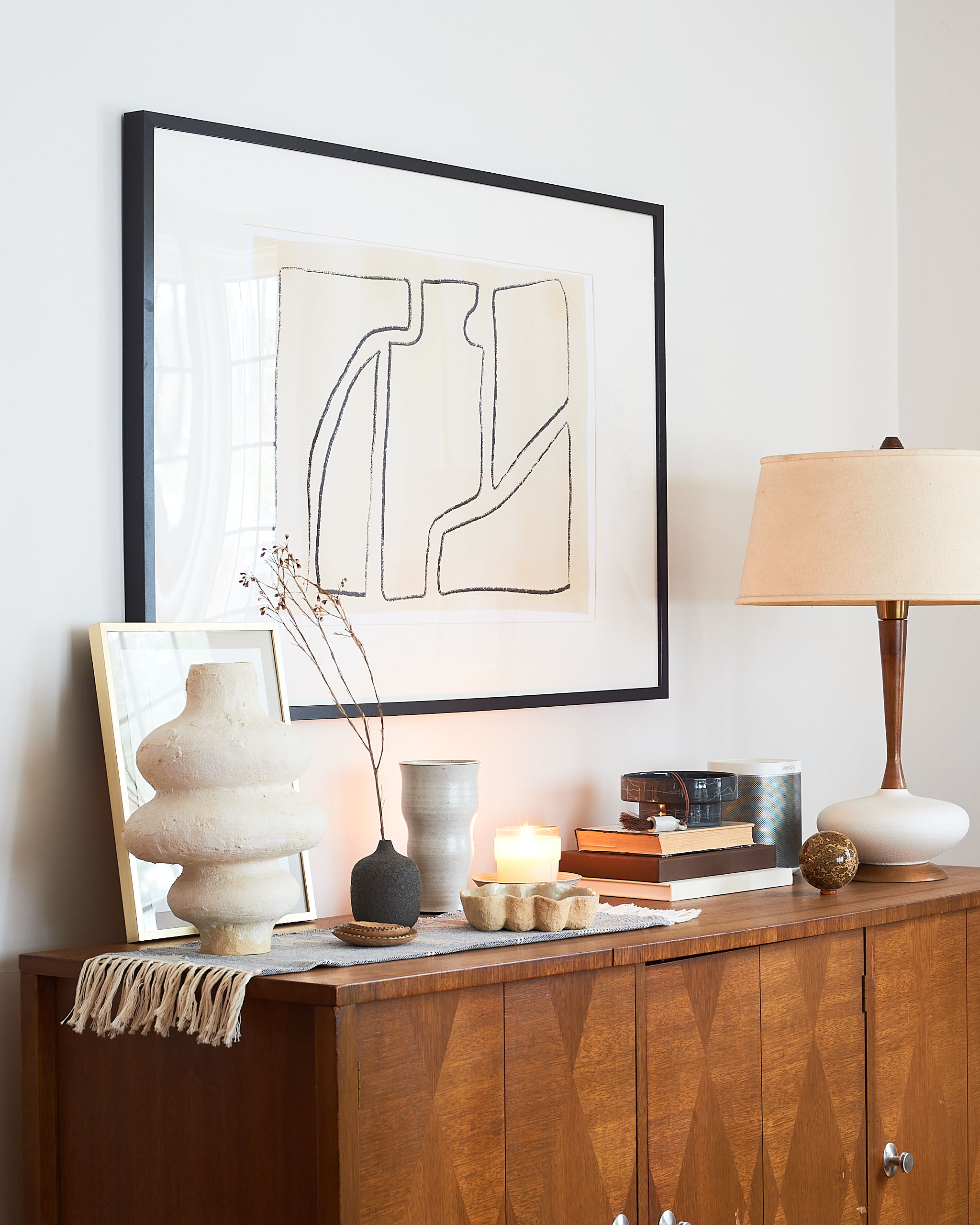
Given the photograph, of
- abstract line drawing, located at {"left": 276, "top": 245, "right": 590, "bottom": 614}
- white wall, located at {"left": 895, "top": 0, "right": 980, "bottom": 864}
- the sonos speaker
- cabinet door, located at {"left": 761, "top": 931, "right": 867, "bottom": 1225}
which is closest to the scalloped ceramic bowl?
cabinet door, located at {"left": 761, "top": 931, "right": 867, "bottom": 1225}

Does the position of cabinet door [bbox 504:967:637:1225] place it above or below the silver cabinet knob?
above

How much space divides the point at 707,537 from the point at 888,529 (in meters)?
0.45

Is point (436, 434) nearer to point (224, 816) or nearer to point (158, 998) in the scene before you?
point (224, 816)

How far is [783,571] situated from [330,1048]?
1.08 metres

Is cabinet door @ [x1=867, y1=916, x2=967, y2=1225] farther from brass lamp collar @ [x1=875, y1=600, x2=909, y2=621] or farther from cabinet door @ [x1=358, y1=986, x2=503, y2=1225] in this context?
cabinet door @ [x1=358, y1=986, x2=503, y2=1225]

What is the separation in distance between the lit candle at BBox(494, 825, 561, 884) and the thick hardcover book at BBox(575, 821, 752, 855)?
6.0 inches

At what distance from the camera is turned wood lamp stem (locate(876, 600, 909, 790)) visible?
2.22 m

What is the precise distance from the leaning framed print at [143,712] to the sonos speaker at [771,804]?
2.44ft

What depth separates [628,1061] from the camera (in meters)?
1.61

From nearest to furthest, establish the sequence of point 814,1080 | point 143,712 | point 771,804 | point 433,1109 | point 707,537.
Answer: point 433,1109 < point 143,712 < point 814,1080 < point 771,804 < point 707,537

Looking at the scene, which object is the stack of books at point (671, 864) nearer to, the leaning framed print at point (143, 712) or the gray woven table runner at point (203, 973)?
the gray woven table runner at point (203, 973)

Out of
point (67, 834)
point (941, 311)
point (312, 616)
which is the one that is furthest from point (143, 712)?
point (941, 311)

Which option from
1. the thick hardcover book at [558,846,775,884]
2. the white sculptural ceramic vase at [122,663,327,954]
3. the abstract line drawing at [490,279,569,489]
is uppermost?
the abstract line drawing at [490,279,569,489]

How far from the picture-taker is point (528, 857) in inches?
73.5
